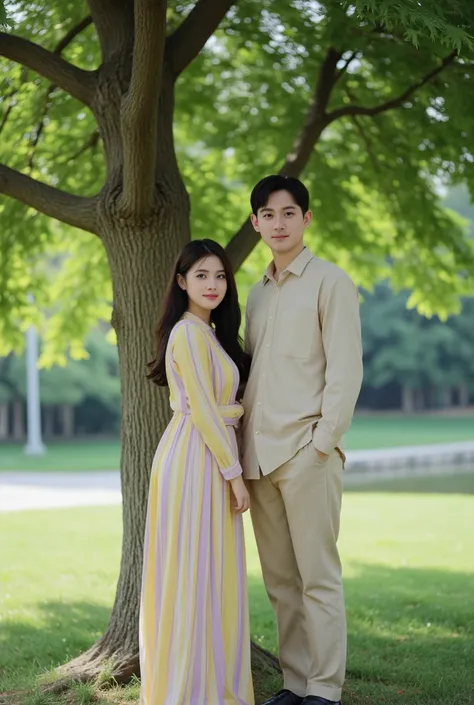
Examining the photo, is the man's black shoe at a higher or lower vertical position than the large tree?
lower

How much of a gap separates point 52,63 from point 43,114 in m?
→ 1.85

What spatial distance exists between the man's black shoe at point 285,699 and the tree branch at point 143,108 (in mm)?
2303

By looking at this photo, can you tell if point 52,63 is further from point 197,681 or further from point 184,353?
point 197,681

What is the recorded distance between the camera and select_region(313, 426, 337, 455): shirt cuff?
3684 mm

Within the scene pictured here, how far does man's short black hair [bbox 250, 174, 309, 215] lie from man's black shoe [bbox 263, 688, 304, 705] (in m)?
2.01

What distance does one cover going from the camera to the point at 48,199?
4816mm

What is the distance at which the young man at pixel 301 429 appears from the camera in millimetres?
3756

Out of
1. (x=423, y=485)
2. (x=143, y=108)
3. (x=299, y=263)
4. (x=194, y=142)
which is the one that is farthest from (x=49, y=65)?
(x=423, y=485)

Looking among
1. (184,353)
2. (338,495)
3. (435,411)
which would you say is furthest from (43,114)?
(435,411)

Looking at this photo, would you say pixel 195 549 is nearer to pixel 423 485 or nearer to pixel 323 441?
pixel 323 441

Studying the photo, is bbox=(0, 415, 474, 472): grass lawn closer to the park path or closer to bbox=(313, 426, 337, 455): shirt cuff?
the park path

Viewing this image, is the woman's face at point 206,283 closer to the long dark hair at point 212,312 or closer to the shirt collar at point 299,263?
the long dark hair at point 212,312

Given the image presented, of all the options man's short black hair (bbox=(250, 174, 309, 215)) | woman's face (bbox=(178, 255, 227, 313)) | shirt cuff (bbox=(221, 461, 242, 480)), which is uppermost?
man's short black hair (bbox=(250, 174, 309, 215))

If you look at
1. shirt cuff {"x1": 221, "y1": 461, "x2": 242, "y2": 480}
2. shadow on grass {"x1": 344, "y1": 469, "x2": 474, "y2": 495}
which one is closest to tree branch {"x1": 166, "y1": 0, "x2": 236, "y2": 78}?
shirt cuff {"x1": 221, "y1": 461, "x2": 242, "y2": 480}
